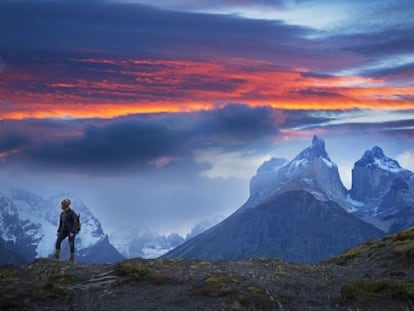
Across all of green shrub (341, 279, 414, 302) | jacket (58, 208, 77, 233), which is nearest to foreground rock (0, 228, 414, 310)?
green shrub (341, 279, 414, 302)

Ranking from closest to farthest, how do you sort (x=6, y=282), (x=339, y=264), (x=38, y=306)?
(x=38, y=306), (x=6, y=282), (x=339, y=264)

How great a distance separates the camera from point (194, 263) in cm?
4934

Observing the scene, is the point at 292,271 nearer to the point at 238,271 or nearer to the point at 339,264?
the point at 238,271

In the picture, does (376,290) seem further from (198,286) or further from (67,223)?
(67,223)

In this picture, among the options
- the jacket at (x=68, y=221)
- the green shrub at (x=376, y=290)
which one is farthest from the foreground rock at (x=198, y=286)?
the jacket at (x=68, y=221)

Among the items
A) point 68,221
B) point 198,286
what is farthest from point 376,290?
point 68,221

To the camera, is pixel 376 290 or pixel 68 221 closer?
pixel 376 290

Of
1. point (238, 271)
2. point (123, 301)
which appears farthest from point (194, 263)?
point (123, 301)

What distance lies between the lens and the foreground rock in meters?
37.3

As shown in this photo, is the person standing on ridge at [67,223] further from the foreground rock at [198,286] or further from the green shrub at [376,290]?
the green shrub at [376,290]

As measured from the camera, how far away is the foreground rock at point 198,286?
37.3m

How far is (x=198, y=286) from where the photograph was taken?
134 ft

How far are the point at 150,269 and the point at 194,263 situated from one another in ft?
17.6

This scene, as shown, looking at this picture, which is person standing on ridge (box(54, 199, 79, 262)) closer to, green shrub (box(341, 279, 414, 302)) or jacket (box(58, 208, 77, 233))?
jacket (box(58, 208, 77, 233))
